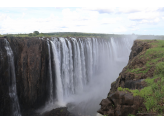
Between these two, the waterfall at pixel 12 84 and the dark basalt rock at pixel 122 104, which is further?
the waterfall at pixel 12 84

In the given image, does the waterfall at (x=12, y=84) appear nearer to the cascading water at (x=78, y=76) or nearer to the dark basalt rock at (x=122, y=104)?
the cascading water at (x=78, y=76)

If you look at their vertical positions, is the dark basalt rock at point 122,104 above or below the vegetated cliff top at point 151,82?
below

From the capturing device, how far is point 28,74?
16125 millimetres

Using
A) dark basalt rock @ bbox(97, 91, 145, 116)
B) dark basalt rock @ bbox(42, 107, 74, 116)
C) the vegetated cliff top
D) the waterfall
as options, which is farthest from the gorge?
dark basalt rock @ bbox(97, 91, 145, 116)

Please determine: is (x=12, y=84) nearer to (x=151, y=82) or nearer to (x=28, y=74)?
(x=28, y=74)

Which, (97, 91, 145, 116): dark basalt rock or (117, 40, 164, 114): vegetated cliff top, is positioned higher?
(117, 40, 164, 114): vegetated cliff top

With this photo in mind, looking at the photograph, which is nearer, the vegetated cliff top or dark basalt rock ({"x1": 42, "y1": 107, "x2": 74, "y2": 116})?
the vegetated cliff top

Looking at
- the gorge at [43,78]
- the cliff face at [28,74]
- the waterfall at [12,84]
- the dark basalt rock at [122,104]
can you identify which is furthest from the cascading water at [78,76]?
the dark basalt rock at [122,104]

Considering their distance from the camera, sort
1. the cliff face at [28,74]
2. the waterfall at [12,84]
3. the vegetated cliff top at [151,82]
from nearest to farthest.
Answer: the vegetated cliff top at [151,82]
the cliff face at [28,74]
the waterfall at [12,84]

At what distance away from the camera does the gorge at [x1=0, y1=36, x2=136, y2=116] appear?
557 inches

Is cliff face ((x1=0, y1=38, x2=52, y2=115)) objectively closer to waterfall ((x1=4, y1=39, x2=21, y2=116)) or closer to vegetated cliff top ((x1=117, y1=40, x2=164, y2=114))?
waterfall ((x1=4, y1=39, x2=21, y2=116))

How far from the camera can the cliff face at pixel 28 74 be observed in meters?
13.8

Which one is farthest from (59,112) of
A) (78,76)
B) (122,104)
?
(122,104)

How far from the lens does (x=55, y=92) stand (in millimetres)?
18938
